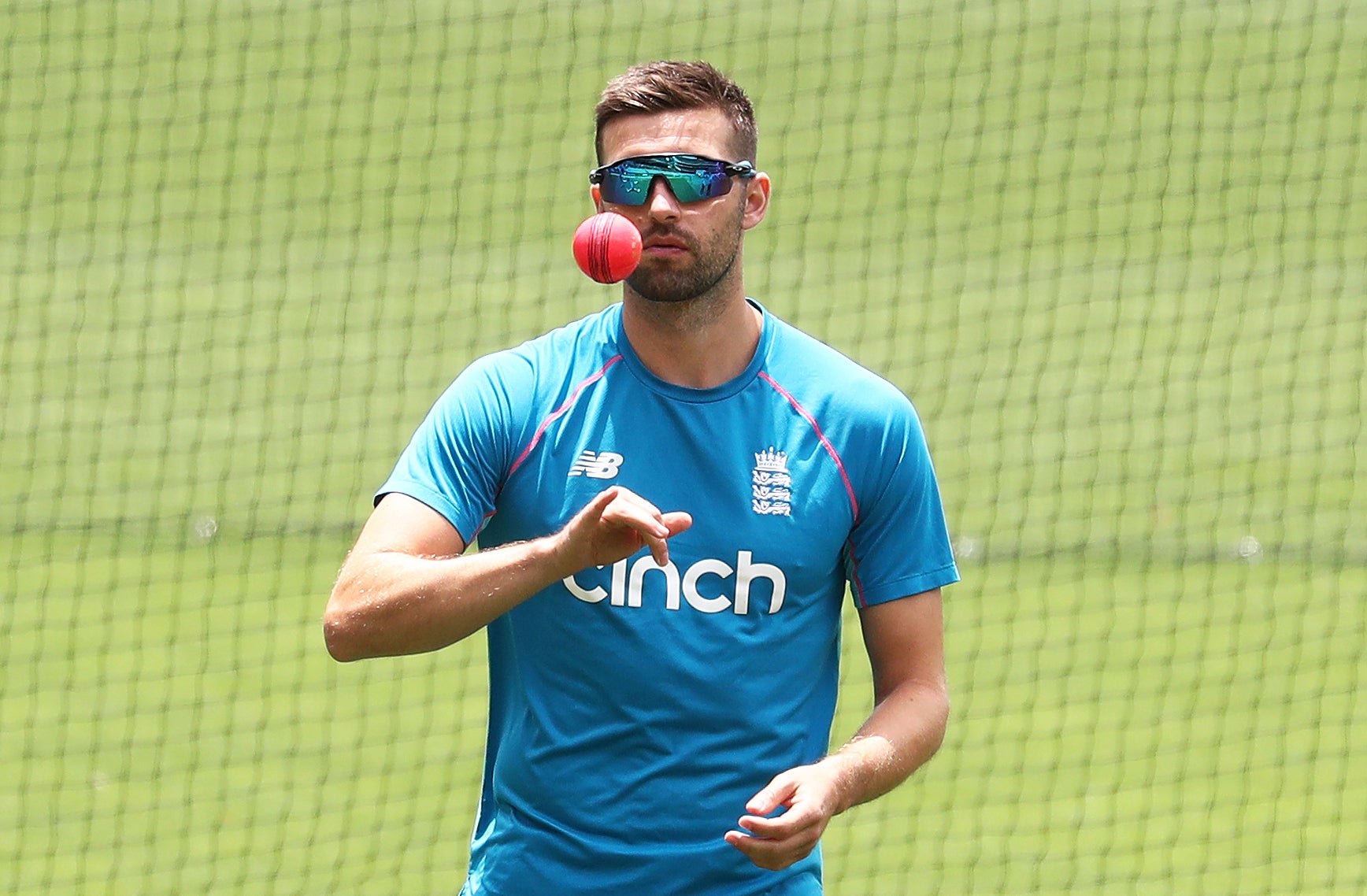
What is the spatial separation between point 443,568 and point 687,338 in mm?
621

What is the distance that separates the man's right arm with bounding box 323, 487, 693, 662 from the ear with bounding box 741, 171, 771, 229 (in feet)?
2.40

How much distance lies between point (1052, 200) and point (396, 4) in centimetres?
585

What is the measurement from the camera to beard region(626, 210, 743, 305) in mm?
3168

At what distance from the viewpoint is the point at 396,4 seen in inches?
647

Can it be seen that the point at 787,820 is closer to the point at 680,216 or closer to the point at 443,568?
the point at 443,568

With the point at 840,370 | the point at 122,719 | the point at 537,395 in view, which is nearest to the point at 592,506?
the point at 537,395

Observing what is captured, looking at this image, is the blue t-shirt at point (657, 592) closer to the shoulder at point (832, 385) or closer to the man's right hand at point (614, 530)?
the shoulder at point (832, 385)

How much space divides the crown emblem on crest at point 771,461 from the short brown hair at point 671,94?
0.51m

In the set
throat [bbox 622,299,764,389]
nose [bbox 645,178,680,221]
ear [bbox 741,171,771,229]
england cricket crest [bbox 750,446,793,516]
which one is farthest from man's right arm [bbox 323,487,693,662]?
ear [bbox 741,171,771,229]

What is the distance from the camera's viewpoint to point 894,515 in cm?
325

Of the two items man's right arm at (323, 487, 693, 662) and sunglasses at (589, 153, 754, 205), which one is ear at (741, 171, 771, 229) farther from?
man's right arm at (323, 487, 693, 662)

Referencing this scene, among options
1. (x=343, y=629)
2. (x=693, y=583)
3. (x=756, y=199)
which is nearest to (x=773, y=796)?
(x=693, y=583)

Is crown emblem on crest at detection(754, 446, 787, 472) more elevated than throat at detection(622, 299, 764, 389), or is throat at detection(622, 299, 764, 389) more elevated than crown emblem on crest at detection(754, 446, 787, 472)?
throat at detection(622, 299, 764, 389)

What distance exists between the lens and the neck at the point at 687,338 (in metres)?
3.22
